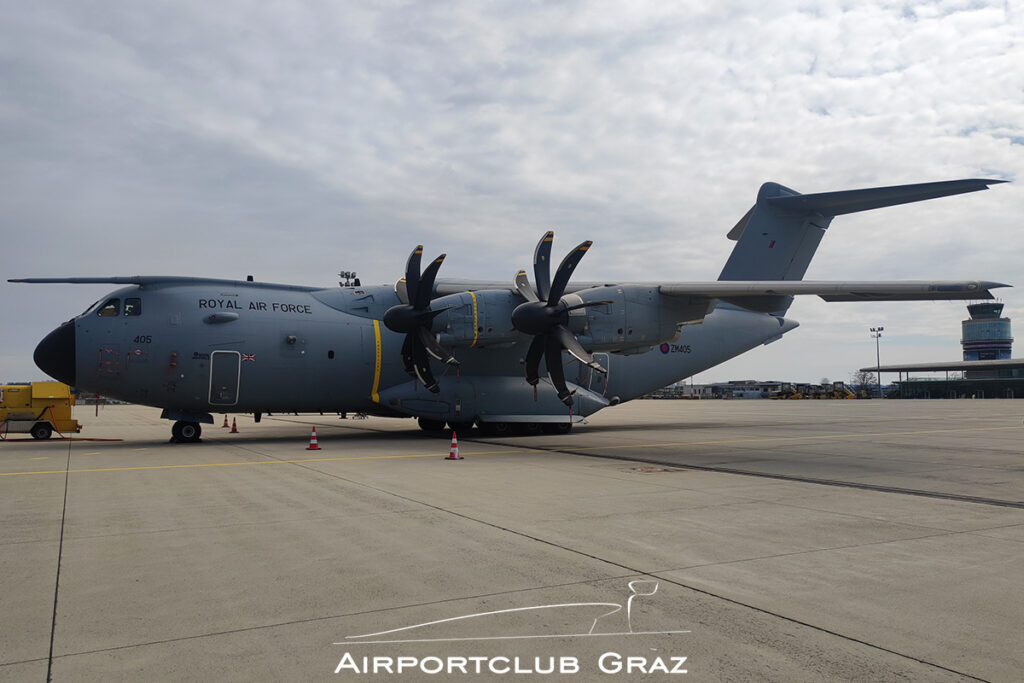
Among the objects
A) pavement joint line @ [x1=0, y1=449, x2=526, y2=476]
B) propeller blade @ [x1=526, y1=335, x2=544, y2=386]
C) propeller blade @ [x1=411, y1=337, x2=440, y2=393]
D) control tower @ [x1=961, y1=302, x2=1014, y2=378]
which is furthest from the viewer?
control tower @ [x1=961, y1=302, x2=1014, y2=378]

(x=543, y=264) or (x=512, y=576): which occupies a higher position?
(x=543, y=264)

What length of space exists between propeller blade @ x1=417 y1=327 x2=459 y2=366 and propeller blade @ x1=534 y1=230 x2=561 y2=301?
2629mm

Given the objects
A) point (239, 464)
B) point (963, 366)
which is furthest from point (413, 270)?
point (963, 366)

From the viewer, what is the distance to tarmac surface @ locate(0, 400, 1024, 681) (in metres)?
3.81

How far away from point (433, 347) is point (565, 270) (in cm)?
367

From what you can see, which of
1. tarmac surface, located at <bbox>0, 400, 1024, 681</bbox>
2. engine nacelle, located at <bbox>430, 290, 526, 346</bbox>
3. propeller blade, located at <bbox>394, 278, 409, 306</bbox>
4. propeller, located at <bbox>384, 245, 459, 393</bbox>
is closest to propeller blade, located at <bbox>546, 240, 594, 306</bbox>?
engine nacelle, located at <bbox>430, 290, 526, 346</bbox>

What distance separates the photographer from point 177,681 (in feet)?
11.6

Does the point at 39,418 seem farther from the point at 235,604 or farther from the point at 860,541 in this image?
the point at 860,541

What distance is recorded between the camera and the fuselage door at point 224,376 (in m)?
17.2

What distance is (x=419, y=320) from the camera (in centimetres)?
1711

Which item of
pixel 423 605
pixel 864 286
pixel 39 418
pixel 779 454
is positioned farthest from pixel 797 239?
pixel 39 418

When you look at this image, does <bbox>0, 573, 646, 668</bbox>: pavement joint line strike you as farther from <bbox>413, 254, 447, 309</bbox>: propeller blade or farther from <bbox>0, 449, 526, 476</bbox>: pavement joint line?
<bbox>413, 254, 447, 309</bbox>: propeller blade

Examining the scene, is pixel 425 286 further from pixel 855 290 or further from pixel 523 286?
pixel 855 290

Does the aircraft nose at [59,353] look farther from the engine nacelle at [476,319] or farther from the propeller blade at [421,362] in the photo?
the engine nacelle at [476,319]
